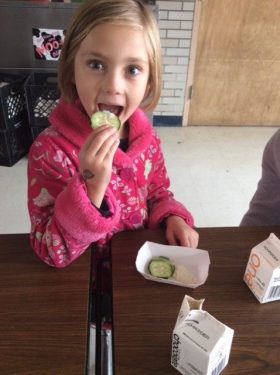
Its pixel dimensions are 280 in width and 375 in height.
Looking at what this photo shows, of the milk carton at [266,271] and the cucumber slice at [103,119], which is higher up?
the cucumber slice at [103,119]

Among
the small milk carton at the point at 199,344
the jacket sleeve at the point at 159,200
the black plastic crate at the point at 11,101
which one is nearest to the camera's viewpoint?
the small milk carton at the point at 199,344

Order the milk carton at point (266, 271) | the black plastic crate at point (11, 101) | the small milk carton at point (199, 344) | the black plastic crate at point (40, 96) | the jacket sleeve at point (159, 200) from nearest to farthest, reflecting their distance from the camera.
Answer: the small milk carton at point (199, 344) < the milk carton at point (266, 271) < the jacket sleeve at point (159, 200) < the black plastic crate at point (11, 101) < the black plastic crate at point (40, 96)

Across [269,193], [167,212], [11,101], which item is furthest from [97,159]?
[11,101]

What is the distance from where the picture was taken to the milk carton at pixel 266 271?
1.99ft

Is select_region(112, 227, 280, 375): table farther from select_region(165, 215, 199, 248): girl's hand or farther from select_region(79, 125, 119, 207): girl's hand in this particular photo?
select_region(79, 125, 119, 207): girl's hand

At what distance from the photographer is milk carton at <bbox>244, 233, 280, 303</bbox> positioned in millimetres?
607

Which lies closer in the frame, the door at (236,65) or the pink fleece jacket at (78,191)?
the pink fleece jacket at (78,191)

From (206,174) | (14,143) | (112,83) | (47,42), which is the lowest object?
(206,174)

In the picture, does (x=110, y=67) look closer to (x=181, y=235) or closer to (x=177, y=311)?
(x=181, y=235)

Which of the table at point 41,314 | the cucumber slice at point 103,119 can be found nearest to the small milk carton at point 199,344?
the table at point 41,314

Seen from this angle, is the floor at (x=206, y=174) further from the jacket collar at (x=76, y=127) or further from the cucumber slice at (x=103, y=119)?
the cucumber slice at (x=103, y=119)

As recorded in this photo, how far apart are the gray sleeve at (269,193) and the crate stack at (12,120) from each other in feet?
5.99

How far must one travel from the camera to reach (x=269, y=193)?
1.12 meters

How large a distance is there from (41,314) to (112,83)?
50cm
